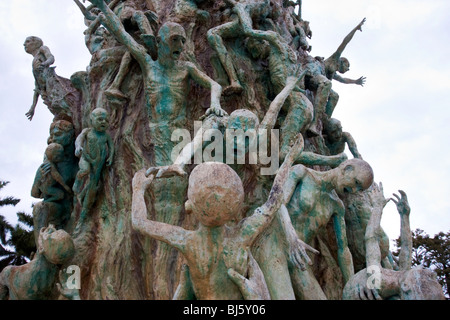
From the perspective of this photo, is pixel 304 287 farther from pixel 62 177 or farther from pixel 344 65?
pixel 344 65

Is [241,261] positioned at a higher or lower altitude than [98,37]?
lower

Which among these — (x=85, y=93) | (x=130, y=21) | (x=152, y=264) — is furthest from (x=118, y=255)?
(x=130, y=21)

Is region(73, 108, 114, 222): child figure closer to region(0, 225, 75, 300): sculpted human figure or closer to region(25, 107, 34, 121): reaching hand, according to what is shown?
region(0, 225, 75, 300): sculpted human figure

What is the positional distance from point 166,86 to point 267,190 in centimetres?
182

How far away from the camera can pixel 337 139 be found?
7586 millimetres

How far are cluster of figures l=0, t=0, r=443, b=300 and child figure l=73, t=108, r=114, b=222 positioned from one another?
14 millimetres

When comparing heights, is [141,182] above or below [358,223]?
below

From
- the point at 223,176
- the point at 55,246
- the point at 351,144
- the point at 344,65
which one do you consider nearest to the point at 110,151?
the point at 55,246

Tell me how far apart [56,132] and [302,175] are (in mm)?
3754

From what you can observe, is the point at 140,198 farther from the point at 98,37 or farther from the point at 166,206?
the point at 98,37

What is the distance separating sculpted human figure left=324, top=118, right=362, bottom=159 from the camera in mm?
7520

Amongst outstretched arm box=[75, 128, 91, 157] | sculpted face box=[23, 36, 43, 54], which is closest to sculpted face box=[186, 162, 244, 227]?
outstretched arm box=[75, 128, 91, 157]

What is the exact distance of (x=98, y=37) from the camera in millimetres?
8484

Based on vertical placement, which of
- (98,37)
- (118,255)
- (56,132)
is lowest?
(118,255)
